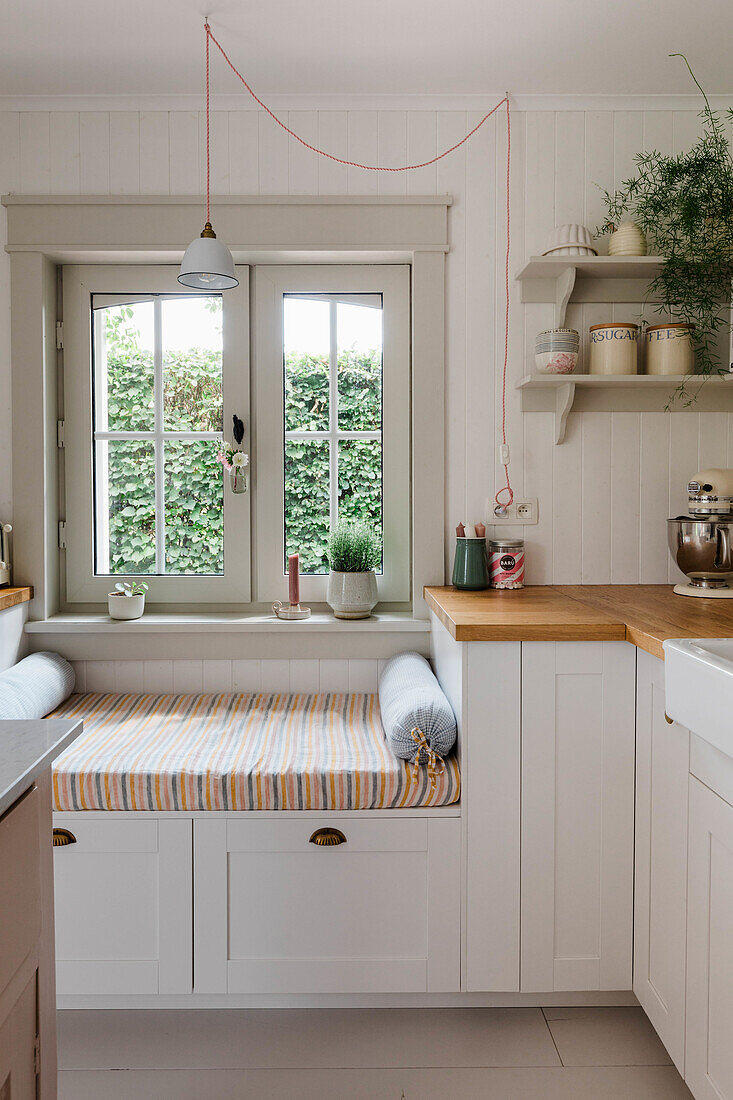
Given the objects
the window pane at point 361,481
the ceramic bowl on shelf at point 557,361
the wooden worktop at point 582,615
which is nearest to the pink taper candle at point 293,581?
the window pane at point 361,481

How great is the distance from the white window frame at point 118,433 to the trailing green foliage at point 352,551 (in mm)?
318

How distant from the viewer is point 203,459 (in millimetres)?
2594

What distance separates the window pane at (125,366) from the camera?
8.43 feet

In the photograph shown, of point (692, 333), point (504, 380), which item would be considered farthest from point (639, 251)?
point (504, 380)

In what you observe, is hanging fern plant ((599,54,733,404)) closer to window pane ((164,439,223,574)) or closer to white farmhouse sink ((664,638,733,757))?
white farmhouse sink ((664,638,733,757))

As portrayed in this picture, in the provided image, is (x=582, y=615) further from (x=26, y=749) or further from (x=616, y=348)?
(x=26, y=749)

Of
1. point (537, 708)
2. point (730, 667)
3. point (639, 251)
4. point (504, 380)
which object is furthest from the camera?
point (504, 380)

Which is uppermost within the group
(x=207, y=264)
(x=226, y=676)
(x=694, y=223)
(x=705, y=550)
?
(x=694, y=223)

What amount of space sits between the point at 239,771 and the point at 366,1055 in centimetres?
68

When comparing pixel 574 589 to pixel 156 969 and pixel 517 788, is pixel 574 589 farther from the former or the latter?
pixel 156 969

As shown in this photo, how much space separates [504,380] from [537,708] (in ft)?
3.78

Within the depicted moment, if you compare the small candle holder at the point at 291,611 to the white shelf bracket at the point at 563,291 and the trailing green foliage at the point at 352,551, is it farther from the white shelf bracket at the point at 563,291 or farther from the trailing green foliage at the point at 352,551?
the white shelf bracket at the point at 563,291

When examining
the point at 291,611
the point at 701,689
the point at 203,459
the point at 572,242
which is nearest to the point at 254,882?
the point at 291,611

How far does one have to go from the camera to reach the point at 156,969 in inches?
71.1
